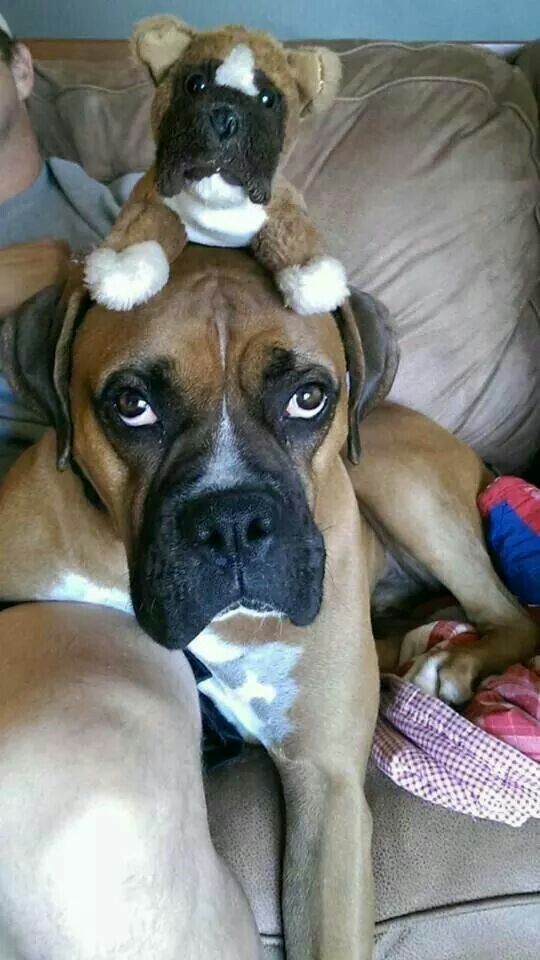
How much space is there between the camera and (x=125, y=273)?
4.14 feet

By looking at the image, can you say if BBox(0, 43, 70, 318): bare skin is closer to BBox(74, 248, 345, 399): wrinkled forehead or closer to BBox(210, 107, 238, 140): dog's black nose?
BBox(74, 248, 345, 399): wrinkled forehead

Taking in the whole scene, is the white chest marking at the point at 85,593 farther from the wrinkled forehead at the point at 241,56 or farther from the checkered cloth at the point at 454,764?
the wrinkled forehead at the point at 241,56

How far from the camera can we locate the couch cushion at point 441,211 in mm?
2070

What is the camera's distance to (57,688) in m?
1.27

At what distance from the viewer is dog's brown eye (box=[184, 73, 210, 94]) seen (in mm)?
1185

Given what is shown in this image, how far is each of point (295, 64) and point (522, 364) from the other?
1029 millimetres

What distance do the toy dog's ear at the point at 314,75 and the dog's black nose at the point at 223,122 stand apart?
0.14 metres

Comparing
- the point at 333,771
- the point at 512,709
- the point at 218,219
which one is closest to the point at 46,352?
the point at 218,219

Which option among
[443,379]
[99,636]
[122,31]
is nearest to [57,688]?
[99,636]

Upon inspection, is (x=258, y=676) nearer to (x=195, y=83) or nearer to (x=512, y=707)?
(x=512, y=707)

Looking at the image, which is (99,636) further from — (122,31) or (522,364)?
(122,31)

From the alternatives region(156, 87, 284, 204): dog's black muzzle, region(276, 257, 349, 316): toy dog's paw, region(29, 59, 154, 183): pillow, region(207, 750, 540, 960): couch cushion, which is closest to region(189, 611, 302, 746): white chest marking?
region(207, 750, 540, 960): couch cushion

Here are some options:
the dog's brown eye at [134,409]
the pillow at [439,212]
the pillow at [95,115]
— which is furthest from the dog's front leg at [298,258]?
the pillow at [95,115]

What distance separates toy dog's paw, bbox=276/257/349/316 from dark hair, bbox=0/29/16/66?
3.22 ft
